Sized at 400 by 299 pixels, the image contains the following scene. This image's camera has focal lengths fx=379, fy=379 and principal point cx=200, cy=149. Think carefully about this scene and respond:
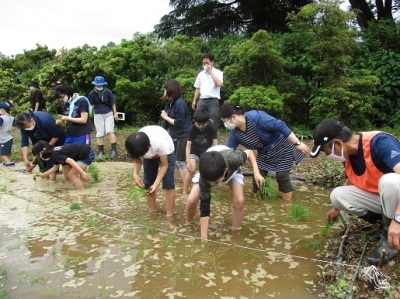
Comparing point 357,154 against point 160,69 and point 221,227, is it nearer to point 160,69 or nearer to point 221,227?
point 221,227

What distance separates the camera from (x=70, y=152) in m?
5.90

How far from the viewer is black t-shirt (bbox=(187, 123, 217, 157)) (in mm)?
5355

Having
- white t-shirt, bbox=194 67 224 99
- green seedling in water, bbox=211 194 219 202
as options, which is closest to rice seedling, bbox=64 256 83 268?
green seedling in water, bbox=211 194 219 202

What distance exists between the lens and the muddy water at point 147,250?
315cm

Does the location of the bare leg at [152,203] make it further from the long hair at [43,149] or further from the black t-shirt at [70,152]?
the long hair at [43,149]

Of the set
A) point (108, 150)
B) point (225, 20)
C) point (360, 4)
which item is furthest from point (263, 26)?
point (108, 150)

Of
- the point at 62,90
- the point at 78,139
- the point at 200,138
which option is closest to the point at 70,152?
the point at 78,139

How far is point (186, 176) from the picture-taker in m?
5.68

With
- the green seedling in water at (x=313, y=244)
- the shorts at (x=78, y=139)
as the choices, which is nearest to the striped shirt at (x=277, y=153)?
the green seedling in water at (x=313, y=244)

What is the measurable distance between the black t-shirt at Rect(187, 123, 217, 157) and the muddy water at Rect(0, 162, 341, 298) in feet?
2.50

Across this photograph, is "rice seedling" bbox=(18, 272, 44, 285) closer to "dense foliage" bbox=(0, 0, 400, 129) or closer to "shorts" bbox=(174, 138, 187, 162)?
"shorts" bbox=(174, 138, 187, 162)

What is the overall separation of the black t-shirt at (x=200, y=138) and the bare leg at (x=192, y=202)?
1248 mm

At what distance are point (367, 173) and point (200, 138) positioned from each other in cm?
260

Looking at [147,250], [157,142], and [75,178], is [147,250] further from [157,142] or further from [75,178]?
[75,178]
